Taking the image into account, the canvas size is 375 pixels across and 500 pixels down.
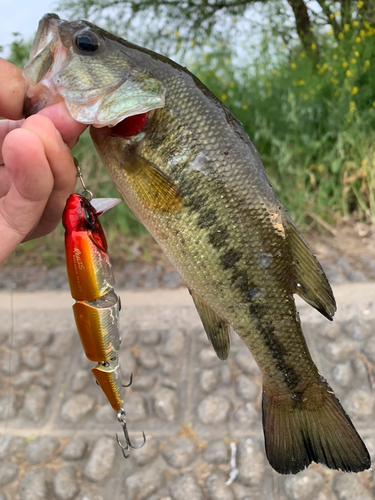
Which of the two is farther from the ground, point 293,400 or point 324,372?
point 293,400

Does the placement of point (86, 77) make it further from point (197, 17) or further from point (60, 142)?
point (197, 17)

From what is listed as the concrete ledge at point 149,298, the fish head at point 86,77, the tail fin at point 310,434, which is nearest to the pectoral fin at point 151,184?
the fish head at point 86,77

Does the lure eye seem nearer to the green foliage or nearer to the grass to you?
the grass

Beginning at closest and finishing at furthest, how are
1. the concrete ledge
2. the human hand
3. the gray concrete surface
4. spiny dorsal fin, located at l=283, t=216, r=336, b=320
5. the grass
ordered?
the human hand < spiny dorsal fin, located at l=283, t=216, r=336, b=320 < the gray concrete surface < the concrete ledge < the grass

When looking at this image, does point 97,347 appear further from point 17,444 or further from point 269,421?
point 17,444

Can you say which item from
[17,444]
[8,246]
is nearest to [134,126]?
[8,246]

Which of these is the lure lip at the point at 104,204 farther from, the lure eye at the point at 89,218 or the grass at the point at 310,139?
the grass at the point at 310,139

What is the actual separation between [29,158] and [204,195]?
417mm

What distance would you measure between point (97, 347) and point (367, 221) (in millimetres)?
3260

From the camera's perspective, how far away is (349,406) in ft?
6.02

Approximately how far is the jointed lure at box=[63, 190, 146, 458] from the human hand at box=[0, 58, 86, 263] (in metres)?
0.10

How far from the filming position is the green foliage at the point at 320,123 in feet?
11.5

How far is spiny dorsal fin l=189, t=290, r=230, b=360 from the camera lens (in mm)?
1038

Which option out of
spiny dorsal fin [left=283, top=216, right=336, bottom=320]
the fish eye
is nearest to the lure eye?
the fish eye
